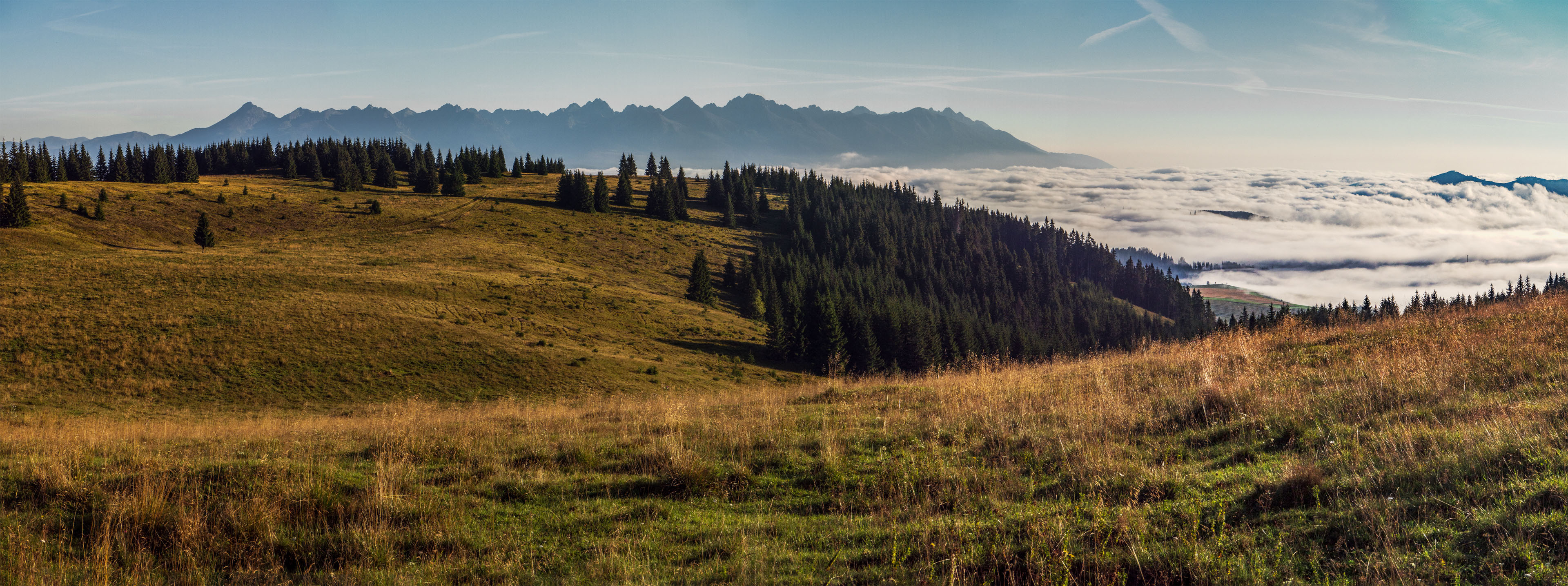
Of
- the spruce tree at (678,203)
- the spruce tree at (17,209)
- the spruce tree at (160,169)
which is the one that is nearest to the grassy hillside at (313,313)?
the spruce tree at (17,209)

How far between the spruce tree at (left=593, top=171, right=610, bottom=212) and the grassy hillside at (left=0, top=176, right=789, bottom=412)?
34.7 meters

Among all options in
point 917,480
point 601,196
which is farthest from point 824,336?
point 601,196

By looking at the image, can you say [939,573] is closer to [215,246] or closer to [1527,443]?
[1527,443]

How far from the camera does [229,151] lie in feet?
454

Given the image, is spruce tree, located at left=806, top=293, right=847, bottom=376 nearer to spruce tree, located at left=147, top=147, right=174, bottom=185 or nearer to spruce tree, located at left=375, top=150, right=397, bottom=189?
spruce tree, located at left=375, top=150, right=397, bottom=189

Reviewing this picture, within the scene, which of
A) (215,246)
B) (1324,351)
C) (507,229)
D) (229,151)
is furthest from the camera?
(229,151)

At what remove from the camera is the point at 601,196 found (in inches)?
5118

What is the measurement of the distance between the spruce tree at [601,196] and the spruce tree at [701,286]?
4732 cm

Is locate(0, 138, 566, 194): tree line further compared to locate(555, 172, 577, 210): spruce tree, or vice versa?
locate(555, 172, 577, 210): spruce tree

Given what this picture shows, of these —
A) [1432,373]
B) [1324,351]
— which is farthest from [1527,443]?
[1324,351]

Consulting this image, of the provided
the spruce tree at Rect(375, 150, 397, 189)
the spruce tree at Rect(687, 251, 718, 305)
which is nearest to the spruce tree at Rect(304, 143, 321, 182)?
the spruce tree at Rect(375, 150, 397, 189)

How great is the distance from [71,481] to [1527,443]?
1559 centimetres

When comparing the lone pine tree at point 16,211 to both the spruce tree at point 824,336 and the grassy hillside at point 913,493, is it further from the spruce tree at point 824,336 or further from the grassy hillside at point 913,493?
the spruce tree at point 824,336

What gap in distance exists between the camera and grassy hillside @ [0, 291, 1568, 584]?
16.8ft
